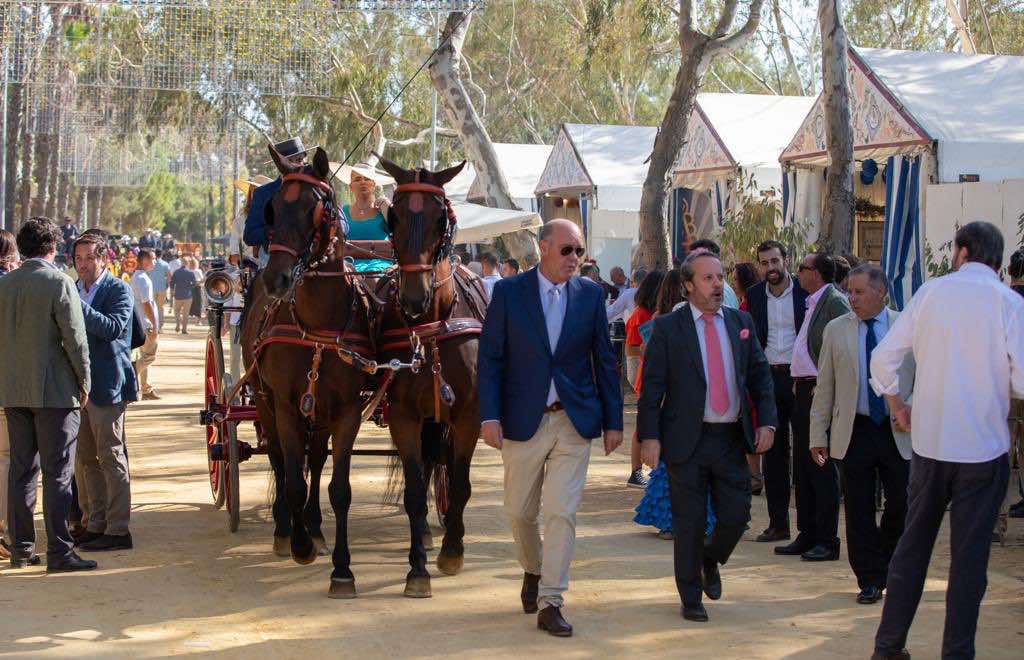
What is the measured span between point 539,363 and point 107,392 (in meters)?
3.38

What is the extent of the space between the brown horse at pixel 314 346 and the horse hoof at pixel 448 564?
718 millimetres

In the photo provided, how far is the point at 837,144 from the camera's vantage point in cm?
1432

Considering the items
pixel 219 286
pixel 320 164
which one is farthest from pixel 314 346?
pixel 219 286

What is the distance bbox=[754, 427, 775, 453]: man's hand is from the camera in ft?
22.5

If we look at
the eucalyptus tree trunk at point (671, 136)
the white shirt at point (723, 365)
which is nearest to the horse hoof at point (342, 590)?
the white shirt at point (723, 365)

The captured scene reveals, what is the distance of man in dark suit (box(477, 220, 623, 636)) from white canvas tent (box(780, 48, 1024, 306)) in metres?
7.46

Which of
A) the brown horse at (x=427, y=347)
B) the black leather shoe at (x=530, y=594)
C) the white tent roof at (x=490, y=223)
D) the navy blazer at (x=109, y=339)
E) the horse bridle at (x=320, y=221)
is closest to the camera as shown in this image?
the black leather shoe at (x=530, y=594)

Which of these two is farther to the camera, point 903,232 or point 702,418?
point 903,232

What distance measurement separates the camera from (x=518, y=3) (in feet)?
145

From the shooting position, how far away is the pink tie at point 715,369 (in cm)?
696

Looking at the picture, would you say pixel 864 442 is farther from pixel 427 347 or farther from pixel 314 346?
pixel 314 346

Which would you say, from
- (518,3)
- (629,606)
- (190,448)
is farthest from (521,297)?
(518,3)

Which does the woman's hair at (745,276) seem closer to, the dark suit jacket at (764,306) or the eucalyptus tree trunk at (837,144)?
the dark suit jacket at (764,306)

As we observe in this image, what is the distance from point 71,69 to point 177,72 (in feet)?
28.5
